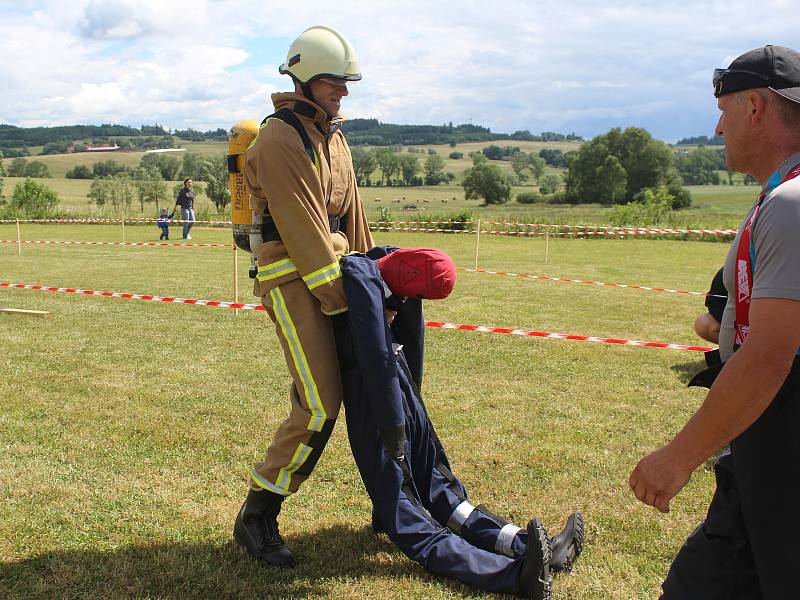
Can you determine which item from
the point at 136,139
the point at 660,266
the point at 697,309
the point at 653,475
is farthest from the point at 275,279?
the point at 136,139

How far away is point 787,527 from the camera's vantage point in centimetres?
200

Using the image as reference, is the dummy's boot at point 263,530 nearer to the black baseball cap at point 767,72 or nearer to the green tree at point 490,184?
the black baseball cap at point 767,72

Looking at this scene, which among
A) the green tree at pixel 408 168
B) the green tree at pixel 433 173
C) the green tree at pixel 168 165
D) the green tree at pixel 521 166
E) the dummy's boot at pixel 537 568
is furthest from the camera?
the green tree at pixel 521 166

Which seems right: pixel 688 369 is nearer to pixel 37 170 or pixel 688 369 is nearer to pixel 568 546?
pixel 568 546

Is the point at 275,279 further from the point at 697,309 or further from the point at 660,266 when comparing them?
the point at 660,266

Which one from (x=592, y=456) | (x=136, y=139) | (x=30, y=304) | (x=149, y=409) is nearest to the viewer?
(x=592, y=456)

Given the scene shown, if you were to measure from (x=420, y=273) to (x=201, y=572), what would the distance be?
71.1 inches

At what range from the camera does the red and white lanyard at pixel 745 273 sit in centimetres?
200

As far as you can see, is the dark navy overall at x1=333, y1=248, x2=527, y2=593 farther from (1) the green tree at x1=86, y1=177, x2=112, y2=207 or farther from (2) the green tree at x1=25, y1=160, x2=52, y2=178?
(2) the green tree at x1=25, y1=160, x2=52, y2=178

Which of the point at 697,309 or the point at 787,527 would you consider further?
the point at 697,309

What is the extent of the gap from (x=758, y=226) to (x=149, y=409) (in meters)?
5.16

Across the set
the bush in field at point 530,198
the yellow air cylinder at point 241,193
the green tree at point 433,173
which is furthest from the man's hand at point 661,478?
the green tree at point 433,173

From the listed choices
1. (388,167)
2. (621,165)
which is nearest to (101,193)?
(388,167)

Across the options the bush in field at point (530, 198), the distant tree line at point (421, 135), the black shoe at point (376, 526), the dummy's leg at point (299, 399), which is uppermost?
the distant tree line at point (421, 135)
